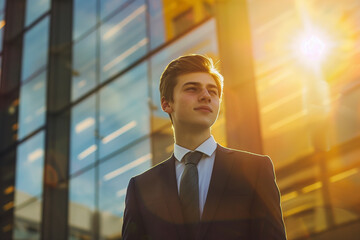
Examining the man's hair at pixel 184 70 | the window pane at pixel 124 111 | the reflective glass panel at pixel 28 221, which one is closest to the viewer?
the man's hair at pixel 184 70

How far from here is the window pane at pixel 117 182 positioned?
1014cm

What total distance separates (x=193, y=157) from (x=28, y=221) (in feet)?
38.4

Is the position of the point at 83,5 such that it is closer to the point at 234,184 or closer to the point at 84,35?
the point at 84,35

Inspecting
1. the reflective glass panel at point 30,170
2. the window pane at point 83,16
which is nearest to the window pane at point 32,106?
the reflective glass panel at point 30,170

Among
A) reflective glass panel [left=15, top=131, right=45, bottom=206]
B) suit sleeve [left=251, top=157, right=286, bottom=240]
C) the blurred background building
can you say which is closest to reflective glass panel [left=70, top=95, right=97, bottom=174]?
the blurred background building

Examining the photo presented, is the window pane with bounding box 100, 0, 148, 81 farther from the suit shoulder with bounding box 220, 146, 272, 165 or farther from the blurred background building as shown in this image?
the suit shoulder with bounding box 220, 146, 272, 165

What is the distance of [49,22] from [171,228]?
1337 centimetres

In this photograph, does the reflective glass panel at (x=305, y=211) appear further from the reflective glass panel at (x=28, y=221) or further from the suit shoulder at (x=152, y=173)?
the reflective glass panel at (x=28, y=221)

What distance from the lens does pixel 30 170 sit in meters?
13.2

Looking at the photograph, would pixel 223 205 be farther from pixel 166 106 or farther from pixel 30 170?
pixel 30 170

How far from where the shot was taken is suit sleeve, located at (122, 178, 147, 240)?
81.0 inches

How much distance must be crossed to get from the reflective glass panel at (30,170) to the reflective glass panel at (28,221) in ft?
0.59

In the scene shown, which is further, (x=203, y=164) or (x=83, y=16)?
(x=83, y=16)

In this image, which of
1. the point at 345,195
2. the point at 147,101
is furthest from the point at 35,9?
the point at 345,195
